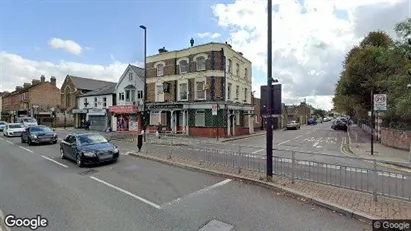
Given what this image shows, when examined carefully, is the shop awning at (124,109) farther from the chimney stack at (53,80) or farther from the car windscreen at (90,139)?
the chimney stack at (53,80)

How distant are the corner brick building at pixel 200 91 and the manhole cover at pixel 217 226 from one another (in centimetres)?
2087

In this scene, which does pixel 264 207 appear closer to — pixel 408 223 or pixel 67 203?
pixel 408 223

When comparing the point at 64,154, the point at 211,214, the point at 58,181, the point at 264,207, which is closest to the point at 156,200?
the point at 211,214

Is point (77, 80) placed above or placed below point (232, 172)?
above

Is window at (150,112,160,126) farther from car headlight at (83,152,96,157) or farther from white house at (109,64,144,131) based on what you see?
car headlight at (83,152,96,157)

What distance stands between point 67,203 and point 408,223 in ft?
24.1

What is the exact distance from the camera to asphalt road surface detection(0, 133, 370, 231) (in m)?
5.45

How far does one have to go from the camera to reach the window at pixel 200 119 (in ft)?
96.0

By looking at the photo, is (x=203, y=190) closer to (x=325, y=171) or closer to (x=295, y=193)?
(x=295, y=193)

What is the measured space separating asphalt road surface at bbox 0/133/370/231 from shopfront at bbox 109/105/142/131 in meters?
25.2

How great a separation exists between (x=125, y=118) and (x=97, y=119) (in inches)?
296

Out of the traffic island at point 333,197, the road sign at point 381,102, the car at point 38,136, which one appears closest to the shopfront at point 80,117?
the car at point 38,136

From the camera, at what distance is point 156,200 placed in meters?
6.95

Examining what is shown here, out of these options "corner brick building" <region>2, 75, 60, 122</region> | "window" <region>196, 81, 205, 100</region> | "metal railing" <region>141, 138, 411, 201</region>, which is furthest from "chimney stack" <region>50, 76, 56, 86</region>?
"metal railing" <region>141, 138, 411, 201</region>
